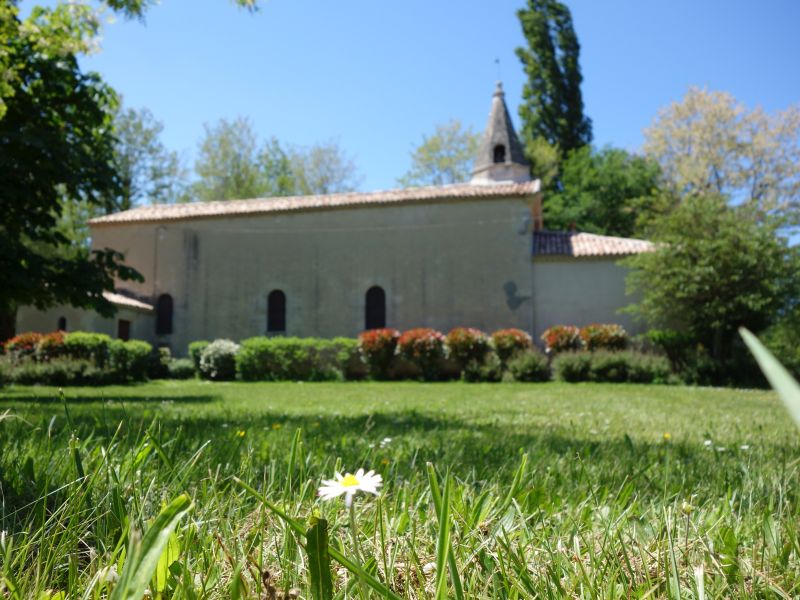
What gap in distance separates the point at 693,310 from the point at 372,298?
11093 millimetres

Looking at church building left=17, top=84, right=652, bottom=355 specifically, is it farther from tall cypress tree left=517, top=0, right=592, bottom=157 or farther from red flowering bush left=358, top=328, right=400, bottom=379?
tall cypress tree left=517, top=0, right=592, bottom=157

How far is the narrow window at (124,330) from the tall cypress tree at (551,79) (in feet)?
79.7

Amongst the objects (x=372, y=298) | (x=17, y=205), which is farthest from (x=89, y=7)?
(x=372, y=298)

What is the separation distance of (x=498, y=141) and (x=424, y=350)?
1265 centimetres

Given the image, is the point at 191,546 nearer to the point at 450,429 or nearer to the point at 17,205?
the point at 450,429

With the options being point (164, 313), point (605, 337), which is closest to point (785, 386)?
point (605, 337)

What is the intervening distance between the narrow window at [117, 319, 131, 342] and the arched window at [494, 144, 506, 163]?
17.2m

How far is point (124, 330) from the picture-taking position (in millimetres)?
21906

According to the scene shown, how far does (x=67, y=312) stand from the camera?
20.8m

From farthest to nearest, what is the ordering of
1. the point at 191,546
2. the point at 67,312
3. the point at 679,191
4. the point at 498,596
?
the point at 679,191 → the point at 67,312 → the point at 191,546 → the point at 498,596

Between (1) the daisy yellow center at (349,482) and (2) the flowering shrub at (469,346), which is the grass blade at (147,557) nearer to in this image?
(1) the daisy yellow center at (349,482)

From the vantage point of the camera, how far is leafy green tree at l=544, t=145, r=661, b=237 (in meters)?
31.0

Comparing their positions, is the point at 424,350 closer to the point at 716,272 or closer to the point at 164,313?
the point at 716,272

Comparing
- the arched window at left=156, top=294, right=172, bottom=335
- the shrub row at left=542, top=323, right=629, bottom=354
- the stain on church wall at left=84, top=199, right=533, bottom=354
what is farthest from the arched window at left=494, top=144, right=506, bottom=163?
the arched window at left=156, top=294, right=172, bottom=335
